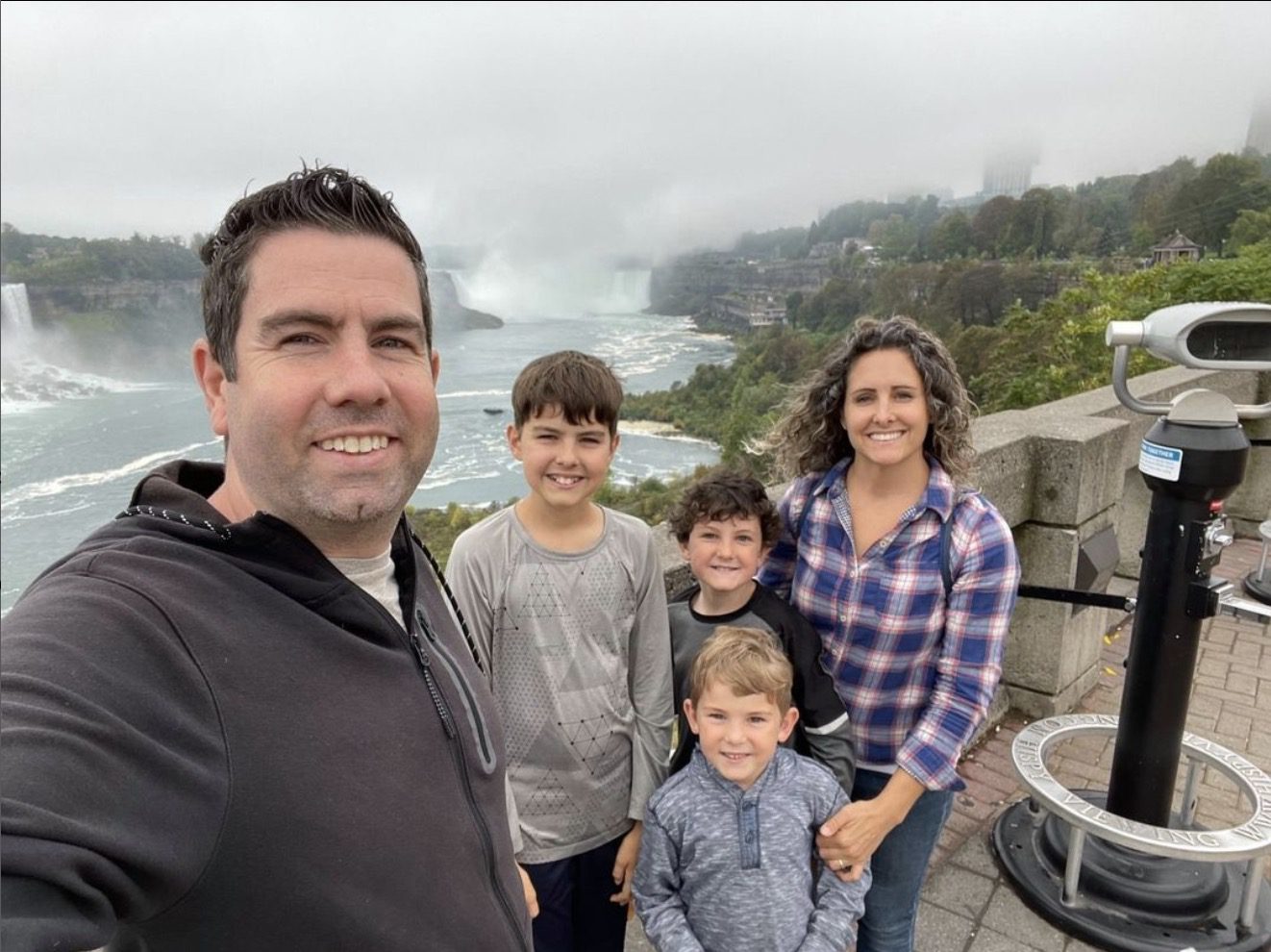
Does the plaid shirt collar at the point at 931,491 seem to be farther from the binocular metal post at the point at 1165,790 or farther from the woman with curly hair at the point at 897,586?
the binocular metal post at the point at 1165,790

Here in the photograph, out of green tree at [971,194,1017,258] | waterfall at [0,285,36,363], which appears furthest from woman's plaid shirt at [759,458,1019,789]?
waterfall at [0,285,36,363]

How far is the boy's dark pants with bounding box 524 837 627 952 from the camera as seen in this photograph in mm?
1657

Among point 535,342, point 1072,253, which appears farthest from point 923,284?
point 535,342

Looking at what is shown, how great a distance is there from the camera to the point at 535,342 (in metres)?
55.1

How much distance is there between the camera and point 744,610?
1.79 metres

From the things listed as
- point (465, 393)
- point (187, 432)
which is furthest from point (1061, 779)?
point (187, 432)

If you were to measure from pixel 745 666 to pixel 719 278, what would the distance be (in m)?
74.3

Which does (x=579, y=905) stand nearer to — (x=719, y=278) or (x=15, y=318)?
(x=15, y=318)

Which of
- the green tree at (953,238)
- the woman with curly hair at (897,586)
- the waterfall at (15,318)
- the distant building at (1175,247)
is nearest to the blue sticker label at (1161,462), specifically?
the woman with curly hair at (897,586)

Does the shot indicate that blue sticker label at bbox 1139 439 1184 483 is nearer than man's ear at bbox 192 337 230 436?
No

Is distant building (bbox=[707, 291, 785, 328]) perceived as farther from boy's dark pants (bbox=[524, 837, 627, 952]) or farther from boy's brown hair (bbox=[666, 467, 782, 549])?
boy's dark pants (bbox=[524, 837, 627, 952])

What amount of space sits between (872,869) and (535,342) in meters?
54.7

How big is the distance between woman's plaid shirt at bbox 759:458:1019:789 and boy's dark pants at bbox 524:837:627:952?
0.66 metres

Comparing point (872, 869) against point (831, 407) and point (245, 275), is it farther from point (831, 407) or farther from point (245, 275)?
point (245, 275)
